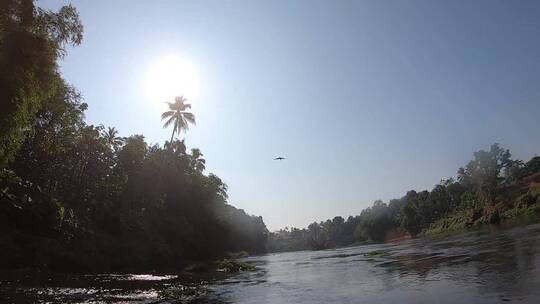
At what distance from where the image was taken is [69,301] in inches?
685

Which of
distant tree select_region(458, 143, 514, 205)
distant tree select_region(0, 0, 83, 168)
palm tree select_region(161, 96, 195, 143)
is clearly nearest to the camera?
distant tree select_region(0, 0, 83, 168)

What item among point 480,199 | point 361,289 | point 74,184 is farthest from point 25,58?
point 480,199

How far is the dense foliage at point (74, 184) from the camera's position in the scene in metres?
16.5

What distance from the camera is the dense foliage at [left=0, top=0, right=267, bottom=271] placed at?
1645cm

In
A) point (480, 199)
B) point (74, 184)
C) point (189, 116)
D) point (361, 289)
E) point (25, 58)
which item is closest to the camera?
point (25, 58)

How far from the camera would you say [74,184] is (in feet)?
200

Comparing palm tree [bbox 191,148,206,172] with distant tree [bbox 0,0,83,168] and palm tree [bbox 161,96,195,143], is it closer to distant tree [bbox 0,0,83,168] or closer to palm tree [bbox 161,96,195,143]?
palm tree [bbox 161,96,195,143]

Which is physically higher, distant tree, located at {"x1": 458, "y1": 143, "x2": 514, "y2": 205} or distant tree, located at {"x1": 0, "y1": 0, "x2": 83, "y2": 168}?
distant tree, located at {"x1": 458, "y1": 143, "x2": 514, "y2": 205}

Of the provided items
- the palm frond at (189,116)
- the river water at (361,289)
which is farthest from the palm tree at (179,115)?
the river water at (361,289)

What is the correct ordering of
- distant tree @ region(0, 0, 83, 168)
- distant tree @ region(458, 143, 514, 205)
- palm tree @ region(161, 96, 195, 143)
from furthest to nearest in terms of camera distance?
distant tree @ region(458, 143, 514, 205) < palm tree @ region(161, 96, 195, 143) < distant tree @ region(0, 0, 83, 168)

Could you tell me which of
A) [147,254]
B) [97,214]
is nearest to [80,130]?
[97,214]

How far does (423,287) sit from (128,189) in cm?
5720

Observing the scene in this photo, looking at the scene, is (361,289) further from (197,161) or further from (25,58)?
(197,161)

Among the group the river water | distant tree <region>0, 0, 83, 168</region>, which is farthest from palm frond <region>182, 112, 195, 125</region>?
distant tree <region>0, 0, 83, 168</region>
